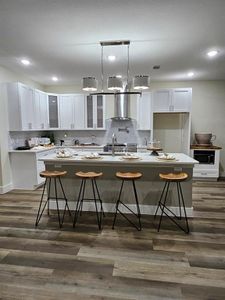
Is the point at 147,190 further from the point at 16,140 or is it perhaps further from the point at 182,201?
the point at 16,140

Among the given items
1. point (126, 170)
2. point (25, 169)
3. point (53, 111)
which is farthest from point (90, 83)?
point (53, 111)

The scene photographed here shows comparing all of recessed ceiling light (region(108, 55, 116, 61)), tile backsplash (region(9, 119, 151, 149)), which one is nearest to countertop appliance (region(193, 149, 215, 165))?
tile backsplash (region(9, 119, 151, 149))

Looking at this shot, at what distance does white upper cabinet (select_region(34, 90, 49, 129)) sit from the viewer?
528 cm

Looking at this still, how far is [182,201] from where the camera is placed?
3.28 m

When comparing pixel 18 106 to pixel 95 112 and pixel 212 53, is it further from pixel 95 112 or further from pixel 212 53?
pixel 212 53

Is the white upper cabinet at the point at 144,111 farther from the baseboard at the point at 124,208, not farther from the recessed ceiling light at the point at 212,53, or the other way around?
the baseboard at the point at 124,208

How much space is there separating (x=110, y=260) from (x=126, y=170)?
147cm

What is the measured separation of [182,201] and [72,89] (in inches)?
188

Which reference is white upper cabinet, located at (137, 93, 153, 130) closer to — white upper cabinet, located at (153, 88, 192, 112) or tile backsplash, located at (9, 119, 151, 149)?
white upper cabinet, located at (153, 88, 192, 112)

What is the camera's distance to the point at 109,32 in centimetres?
284

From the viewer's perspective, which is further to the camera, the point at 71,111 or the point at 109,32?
the point at 71,111

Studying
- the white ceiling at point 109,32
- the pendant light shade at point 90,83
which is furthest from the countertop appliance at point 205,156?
the pendant light shade at point 90,83

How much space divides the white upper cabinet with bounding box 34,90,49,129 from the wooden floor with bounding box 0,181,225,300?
2776 mm

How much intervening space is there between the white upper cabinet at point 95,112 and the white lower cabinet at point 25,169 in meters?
1.86
